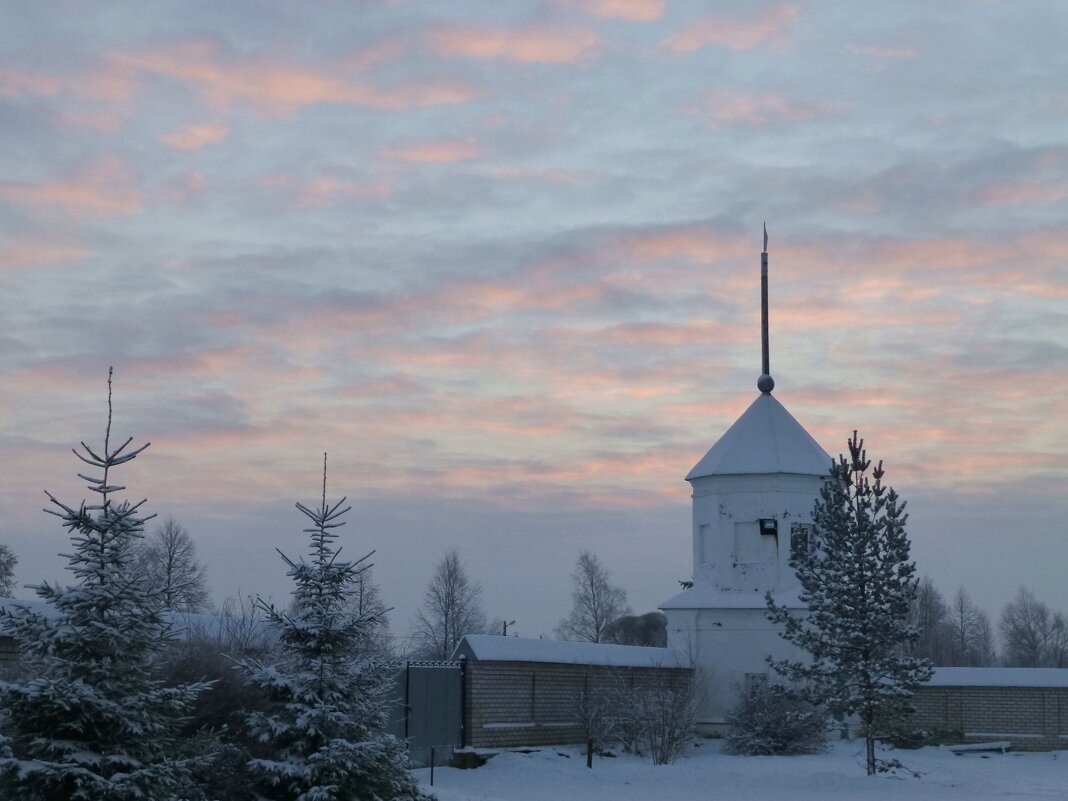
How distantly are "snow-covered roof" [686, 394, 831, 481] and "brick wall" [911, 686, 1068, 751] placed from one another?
7.67 m

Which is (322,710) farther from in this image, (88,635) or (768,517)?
(768,517)

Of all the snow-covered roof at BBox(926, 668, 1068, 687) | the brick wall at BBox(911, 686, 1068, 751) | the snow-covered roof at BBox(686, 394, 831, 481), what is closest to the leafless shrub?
the brick wall at BBox(911, 686, 1068, 751)

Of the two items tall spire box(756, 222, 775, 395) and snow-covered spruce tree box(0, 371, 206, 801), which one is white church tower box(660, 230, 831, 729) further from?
snow-covered spruce tree box(0, 371, 206, 801)

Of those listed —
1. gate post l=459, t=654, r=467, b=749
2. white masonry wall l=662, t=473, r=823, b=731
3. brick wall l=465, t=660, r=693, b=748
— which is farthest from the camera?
white masonry wall l=662, t=473, r=823, b=731

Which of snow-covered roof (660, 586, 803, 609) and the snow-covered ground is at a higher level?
snow-covered roof (660, 586, 803, 609)

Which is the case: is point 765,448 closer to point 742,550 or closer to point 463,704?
point 742,550

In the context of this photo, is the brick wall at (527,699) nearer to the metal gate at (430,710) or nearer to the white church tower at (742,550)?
the metal gate at (430,710)

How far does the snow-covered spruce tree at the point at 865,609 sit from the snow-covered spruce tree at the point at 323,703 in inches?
524

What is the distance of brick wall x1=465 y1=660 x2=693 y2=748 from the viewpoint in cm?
3005

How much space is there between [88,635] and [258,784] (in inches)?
136

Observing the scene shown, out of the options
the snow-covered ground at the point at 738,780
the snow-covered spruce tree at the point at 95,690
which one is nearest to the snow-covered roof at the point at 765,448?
the snow-covered ground at the point at 738,780

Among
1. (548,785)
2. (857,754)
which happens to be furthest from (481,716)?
(857,754)

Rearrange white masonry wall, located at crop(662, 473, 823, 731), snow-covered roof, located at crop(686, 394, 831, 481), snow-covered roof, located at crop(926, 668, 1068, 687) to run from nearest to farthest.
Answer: snow-covered roof, located at crop(926, 668, 1068, 687) → white masonry wall, located at crop(662, 473, 823, 731) → snow-covered roof, located at crop(686, 394, 831, 481)

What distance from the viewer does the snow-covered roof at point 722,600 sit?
131 ft
